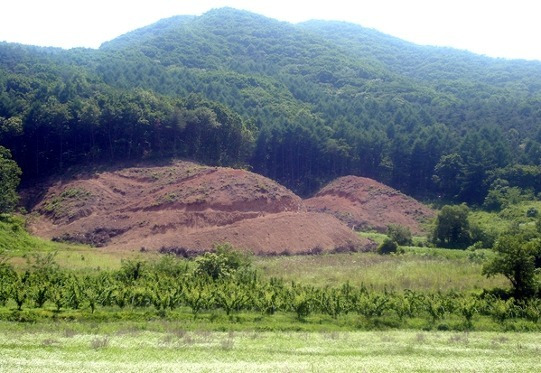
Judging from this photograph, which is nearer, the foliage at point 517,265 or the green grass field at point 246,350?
the green grass field at point 246,350

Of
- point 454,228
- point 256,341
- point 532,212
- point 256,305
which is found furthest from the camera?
point 532,212

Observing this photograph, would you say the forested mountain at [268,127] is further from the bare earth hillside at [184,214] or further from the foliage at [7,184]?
the foliage at [7,184]

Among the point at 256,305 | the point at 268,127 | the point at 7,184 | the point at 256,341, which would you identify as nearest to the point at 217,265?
the point at 256,305

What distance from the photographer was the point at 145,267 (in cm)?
4128

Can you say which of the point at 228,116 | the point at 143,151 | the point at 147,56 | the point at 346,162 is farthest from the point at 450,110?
the point at 147,56

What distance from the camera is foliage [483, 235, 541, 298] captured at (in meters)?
36.1

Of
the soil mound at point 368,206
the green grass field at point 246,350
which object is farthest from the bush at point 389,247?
the green grass field at point 246,350

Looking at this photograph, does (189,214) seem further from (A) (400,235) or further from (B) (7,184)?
(A) (400,235)

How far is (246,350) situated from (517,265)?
22.0m

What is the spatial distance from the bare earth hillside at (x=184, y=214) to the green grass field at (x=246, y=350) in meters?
33.7

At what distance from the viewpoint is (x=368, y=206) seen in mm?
91875

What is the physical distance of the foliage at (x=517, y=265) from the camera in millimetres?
36062

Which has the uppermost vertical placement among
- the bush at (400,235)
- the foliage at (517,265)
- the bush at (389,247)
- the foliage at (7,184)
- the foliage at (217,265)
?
the foliage at (517,265)

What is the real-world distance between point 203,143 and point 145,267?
61339mm
